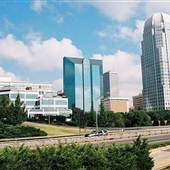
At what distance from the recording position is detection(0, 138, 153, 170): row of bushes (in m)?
23.8

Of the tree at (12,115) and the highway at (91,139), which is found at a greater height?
the tree at (12,115)

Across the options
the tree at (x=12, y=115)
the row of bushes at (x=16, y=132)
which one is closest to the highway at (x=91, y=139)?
the row of bushes at (x=16, y=132)

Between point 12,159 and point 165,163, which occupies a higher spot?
point 12,159

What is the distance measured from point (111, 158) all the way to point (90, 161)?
2.70m

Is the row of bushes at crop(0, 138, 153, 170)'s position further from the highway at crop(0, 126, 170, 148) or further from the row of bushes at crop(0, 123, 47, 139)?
the row of bushes at crop(0, 123, 47, 139)

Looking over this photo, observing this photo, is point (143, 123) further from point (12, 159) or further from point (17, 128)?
point (12, 159)

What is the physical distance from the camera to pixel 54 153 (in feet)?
83.1

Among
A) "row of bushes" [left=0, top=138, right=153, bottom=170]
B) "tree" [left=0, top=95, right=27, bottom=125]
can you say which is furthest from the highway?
"tree" [left=0, top=95, right=27, bottom=125]

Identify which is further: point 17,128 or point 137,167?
point 17,128

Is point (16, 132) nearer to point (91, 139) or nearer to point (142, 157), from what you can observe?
point (91, 139)

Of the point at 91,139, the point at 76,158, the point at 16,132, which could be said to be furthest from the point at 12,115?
the point at 76,158

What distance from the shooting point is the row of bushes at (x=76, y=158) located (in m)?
23.8

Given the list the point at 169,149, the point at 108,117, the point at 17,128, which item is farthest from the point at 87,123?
the point at 169,149

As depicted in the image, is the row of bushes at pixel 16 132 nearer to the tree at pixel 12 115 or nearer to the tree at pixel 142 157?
the tree at pixel 12 115
